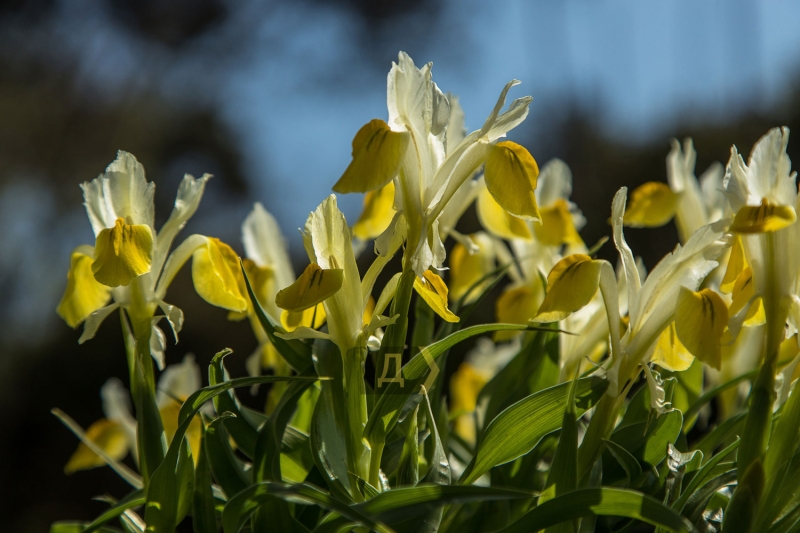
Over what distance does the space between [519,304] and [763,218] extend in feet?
1.40

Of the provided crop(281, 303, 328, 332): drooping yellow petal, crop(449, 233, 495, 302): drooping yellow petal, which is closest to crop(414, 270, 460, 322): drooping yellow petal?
crop(281, 303, 328, 332): drooping yellow petal

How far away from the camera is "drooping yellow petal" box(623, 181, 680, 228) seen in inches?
32.5

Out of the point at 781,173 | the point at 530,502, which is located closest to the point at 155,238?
the point at 530,502

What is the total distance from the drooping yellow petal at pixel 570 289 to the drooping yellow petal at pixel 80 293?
424 millimetres

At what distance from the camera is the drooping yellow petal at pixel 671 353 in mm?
542

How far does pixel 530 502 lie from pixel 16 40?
242 inches

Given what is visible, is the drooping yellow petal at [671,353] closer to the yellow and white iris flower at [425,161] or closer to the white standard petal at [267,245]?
the yellow and white iris flower at [425,161]

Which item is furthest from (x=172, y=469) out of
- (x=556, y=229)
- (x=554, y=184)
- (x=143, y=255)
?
(x=554, y=184)

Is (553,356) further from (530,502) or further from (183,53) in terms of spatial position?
(183,53)

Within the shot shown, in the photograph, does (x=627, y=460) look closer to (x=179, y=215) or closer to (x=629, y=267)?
(x=629, y=267)

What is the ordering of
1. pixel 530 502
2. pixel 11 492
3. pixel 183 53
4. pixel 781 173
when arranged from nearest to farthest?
pixel 781 173 < pixel 530 502 < pixel 11 492 < pixel 183 53

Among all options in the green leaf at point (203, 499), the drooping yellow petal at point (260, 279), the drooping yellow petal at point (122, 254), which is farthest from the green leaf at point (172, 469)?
the drooping yellow petal at point (260, 279)

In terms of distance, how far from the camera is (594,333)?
75 centimetres

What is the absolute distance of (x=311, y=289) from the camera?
504mm
